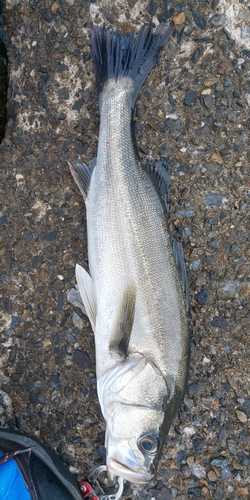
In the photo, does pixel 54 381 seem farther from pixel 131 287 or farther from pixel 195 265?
pixel 195 265

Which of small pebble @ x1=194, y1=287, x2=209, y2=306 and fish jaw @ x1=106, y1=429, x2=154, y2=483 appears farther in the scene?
small pebble @ x1=194, y1=287, x2=209, y2=306

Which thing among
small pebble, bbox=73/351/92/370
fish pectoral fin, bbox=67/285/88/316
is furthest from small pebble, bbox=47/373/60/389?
fish pectoral fin, bbox=67/285/88/316

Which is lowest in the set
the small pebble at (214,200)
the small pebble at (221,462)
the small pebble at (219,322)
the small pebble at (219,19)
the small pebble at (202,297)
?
the small pebble at (221,462)

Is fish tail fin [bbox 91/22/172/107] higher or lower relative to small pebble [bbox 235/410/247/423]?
higher

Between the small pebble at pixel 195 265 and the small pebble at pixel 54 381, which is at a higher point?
the small pebble at pixel 195 265

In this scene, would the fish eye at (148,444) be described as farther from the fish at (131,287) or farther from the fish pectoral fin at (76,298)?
the fish pectoral fin at (76,298)

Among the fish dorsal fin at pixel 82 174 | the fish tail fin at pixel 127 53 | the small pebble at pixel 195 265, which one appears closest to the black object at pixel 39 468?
the small pebble at pixel 195 265

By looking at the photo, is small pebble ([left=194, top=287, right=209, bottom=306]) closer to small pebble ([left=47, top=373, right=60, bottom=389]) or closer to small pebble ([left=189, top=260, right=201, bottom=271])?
small pebble ([left=189, top=260, right=201, bottom=271])
